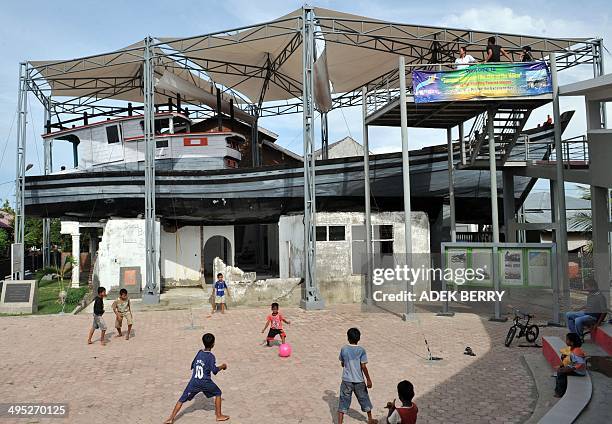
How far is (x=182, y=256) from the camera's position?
24.1 m

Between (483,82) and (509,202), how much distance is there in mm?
5673

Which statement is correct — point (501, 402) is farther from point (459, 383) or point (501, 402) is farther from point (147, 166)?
point (147, 166)

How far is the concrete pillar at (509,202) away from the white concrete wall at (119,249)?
12.8 metres

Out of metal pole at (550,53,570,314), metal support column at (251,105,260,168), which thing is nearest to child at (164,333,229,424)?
metal pole at (550,53,570,314)

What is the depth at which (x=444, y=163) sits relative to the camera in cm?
1864


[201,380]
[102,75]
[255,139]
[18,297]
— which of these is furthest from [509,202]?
[102,75]

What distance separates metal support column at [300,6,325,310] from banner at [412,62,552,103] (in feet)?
13.0

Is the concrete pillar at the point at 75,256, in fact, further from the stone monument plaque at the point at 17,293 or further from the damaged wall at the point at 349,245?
the damaged wall at the point at 349,245

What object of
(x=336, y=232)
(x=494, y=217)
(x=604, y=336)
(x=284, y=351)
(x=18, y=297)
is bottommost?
(x=284, y=351)

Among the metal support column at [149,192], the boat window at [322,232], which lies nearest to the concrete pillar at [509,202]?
the boat window at [322,232]

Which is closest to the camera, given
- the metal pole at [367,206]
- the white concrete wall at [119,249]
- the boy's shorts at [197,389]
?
the boy's shorts at [197,389]

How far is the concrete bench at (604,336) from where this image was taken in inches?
336

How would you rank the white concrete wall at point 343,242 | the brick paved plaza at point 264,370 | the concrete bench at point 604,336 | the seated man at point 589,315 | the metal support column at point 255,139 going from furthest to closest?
the metal support column at point 255,139 < the white concrete wall at point 343,242 < the seated man at point 589,315 < the concrete bench at point 604,336 < the brick paved plaza at point 264,370

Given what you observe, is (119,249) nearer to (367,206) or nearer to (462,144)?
(367,206)
